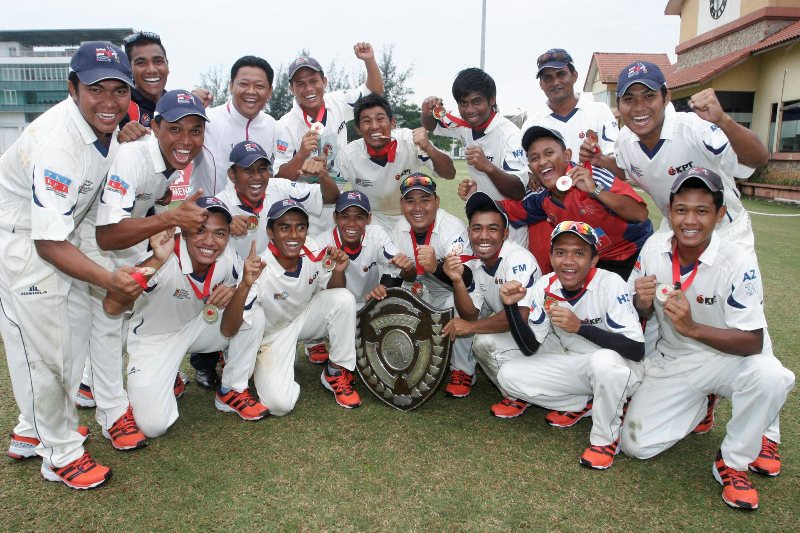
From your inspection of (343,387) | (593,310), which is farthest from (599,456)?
(343,387)

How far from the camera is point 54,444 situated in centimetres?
349

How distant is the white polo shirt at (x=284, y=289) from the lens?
15.9 ft

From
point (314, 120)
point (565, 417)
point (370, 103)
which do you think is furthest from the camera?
point (314, 120)

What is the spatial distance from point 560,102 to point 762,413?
3156 mm

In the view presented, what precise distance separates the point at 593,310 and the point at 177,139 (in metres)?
3.22

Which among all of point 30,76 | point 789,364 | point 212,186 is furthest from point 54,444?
point 30,76

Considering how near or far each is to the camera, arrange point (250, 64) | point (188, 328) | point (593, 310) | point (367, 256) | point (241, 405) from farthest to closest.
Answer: point (367, 256) → point (250, 64) → point (188, 328) → point (241, 405) → point (593, 310)

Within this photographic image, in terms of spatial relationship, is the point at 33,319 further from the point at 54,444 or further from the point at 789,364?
the point at 789,364

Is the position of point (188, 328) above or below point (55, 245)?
below

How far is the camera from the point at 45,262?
3.36 m

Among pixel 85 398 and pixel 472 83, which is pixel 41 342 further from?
pixel 472 83

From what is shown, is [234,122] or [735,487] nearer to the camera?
[735,487]

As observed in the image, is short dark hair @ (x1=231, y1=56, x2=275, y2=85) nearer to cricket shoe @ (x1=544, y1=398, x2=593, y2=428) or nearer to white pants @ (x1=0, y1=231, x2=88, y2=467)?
white pants @ (x1=0, y1=231, x2=88, y2=467)

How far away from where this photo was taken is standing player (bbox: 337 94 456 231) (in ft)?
18.1
